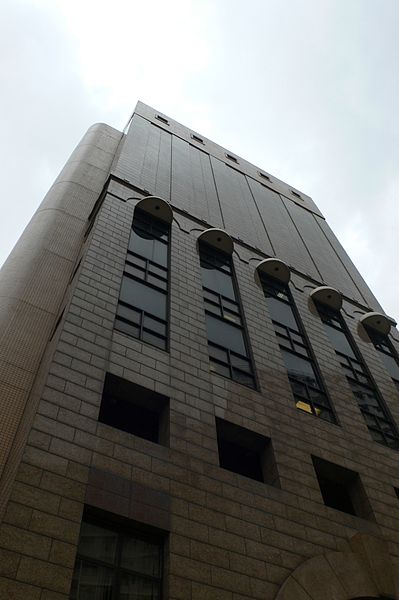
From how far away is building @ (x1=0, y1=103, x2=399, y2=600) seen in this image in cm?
932

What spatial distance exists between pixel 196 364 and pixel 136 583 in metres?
6.41

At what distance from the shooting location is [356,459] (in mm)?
14875

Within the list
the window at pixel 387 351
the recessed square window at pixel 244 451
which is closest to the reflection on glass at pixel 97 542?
the recessed square window at pixel 244 451

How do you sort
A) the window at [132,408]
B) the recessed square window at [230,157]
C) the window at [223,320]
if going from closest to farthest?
1. the window at [132,408]
2. the window at [223,320]
3. the recessed square window at [230,157]

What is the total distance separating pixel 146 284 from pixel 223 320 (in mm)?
3066

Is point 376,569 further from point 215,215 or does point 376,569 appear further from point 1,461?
point 215,215

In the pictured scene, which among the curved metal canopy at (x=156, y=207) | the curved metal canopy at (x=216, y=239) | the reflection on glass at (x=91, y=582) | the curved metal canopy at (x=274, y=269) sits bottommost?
the reflection on glass at (x=91, y=582)

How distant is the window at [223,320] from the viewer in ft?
52.3

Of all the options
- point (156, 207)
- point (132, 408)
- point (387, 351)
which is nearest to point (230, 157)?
point (156, 207)

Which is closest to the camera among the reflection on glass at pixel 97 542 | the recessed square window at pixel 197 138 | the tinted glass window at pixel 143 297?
the reflection on glass at pixel 97 542

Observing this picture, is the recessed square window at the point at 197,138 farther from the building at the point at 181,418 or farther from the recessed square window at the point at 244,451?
the recessed square window at the point at 244,451

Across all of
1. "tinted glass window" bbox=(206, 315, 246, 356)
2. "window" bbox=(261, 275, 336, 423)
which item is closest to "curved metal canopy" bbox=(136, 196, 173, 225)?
"window" bbox=(261, 275, 336, 423)

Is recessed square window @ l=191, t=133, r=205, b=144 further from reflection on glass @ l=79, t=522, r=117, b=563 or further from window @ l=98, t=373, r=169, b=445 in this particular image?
reflection on glass @ l=79, t=522, r=117, b=563

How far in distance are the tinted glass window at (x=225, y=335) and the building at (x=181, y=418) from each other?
7cm
